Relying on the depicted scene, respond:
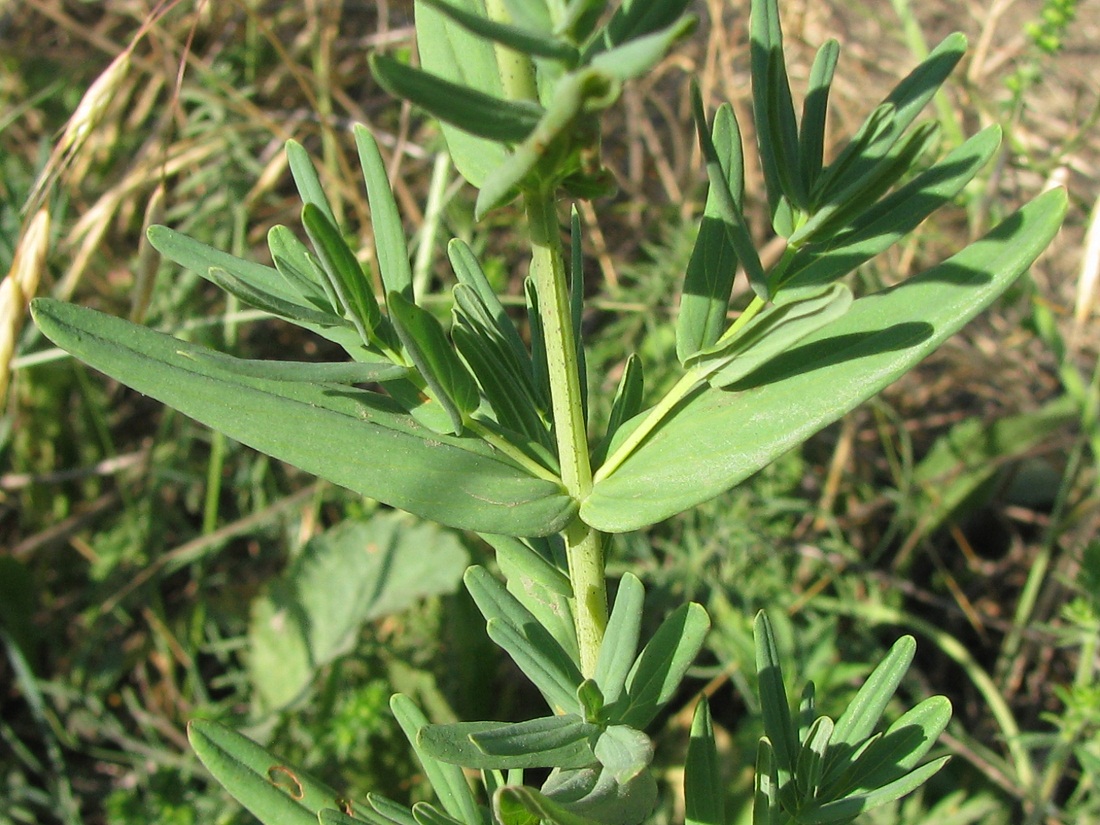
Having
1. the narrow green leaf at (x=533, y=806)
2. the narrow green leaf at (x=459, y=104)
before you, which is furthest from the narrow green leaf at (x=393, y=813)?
the narrow green leaf at (x=459, y=104)

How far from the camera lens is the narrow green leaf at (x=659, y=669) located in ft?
2.80

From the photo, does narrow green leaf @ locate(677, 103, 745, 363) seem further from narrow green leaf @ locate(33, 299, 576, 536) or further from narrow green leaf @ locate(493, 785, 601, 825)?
narrow green leaf @ locate(493, 785, 601, 825)

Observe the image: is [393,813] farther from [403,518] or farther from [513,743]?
[403,518]

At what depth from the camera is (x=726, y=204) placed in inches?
29.3

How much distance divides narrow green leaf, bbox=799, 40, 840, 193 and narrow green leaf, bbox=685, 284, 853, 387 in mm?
134

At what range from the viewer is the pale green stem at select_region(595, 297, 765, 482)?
85 centimetres

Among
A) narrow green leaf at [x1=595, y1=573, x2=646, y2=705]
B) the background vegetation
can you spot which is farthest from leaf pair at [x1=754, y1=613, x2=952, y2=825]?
the background vegetation

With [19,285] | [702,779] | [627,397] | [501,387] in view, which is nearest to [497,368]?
[501,387]

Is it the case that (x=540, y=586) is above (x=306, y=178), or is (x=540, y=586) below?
→ below

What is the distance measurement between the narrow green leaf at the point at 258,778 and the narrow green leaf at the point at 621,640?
0.31 m

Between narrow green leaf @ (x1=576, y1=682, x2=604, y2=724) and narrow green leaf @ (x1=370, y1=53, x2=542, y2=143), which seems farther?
narrow green leaf @ (x1=576, y1=682, x2=604, y2=724)

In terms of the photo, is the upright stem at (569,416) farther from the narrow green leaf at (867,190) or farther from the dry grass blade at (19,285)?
the dry grass blade at (19,285)

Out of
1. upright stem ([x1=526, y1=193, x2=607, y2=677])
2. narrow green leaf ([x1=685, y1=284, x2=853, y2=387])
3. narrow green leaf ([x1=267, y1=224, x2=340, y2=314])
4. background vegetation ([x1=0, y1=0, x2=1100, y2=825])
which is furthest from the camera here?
background vegetation ([x1=0, y1=0, x2=1100, y2=825])

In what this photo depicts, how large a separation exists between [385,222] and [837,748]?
0.63m
